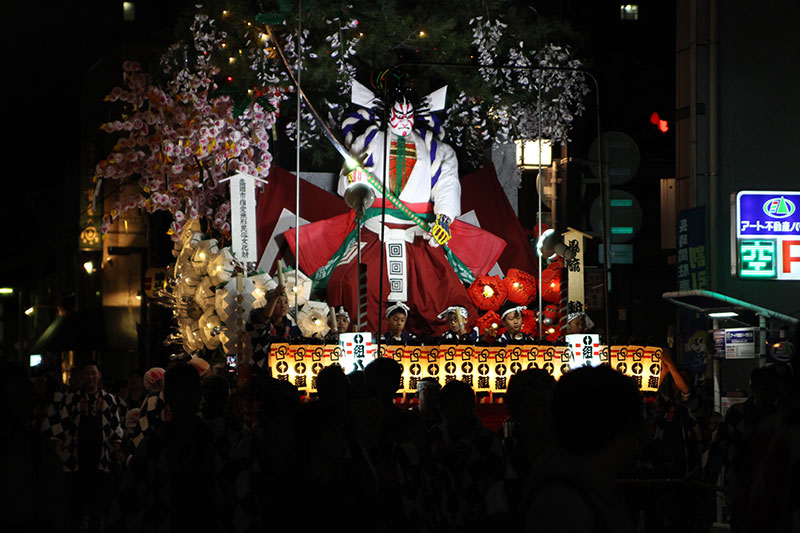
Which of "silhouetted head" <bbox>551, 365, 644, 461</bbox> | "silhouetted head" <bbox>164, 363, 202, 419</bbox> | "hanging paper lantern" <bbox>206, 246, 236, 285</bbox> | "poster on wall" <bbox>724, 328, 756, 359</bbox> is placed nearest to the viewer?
"silhouetted head" <bbox>551, 365, 644, 461</bbox>

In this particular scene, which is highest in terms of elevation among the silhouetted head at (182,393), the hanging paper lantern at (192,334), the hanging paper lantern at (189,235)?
the hanging paper lantern at (189,235)

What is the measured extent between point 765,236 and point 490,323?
19.0 feet

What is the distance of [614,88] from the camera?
103 ft

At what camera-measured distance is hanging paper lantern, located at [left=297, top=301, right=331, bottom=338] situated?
17797 mm

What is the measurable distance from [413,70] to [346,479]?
18501 millimetres

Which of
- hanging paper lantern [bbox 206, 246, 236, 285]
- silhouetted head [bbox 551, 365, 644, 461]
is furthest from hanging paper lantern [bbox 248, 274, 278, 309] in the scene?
silhouetted head [bbox 551, 365, 644, 461]

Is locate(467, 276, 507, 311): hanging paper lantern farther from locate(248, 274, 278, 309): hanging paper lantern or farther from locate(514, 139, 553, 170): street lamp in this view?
locate(248, 274, 278, 309): hanging paper lantern

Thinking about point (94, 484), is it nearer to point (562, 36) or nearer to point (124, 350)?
point (562, 36)

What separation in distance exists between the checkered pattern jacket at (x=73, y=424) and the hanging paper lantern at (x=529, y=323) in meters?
8.77

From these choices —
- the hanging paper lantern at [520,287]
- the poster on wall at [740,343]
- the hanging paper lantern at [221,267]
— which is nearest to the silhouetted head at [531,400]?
the poster on wall at [740,343]

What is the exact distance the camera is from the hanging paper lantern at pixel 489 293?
20.0 meters

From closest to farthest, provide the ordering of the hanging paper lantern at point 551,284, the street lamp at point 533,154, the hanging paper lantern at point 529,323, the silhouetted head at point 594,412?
the silhouetted head at point 594,412
the hanging paper lantern at point 529,323
the hanging paper lantern at point 551,284
the street lamp at point 533,154

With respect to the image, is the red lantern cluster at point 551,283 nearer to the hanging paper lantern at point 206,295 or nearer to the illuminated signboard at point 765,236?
the illuminated signboard at point 765,236

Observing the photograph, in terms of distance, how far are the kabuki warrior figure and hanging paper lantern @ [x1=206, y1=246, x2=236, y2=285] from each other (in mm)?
2947
